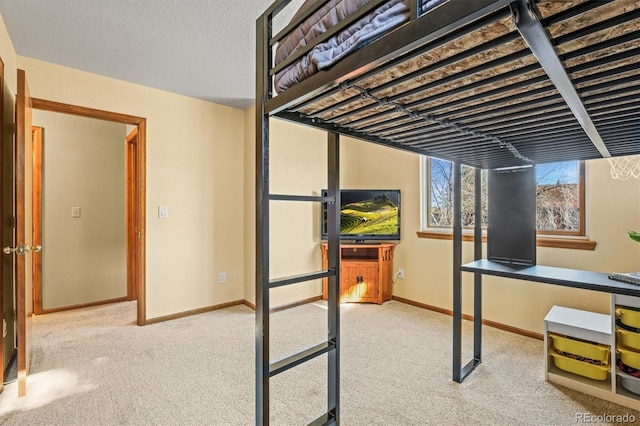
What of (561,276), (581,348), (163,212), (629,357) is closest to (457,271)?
(561,276)

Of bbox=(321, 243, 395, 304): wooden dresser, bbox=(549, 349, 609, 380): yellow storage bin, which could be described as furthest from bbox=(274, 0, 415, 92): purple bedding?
bbox=(321, 243, 395, 304): wooden dresser

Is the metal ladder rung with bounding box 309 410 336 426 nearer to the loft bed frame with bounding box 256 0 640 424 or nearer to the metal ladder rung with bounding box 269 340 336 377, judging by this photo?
the loft bed frame with bounding box 256 0 640 424

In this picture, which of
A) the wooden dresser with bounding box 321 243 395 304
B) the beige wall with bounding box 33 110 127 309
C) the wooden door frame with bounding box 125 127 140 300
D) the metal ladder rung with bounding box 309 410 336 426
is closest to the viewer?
the metal ladder rung with bounding box 309 410 336 426

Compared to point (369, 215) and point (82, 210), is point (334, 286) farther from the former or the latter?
point (82, 210)

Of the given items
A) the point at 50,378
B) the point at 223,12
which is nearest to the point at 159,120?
the point at 223,12

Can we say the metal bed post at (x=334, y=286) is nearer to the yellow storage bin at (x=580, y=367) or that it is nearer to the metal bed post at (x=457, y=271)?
the metal bed post at (x=457, y=271)

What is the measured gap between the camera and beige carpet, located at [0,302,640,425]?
1.78 metres

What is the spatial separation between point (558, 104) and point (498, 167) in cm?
129

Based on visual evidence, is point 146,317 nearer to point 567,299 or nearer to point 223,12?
point 223,12

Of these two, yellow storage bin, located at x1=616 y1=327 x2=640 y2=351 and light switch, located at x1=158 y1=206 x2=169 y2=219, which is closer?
yellow storage bin, located at x1=616 y1=327 x2=640 y2=351

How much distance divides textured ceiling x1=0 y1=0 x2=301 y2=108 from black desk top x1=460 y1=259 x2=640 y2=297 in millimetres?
2047

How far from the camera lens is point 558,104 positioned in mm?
1108

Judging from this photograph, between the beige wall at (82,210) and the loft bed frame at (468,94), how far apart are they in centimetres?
345

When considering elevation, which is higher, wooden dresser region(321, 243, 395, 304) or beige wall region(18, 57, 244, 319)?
beige wall region(18, 57, 244, 319)
